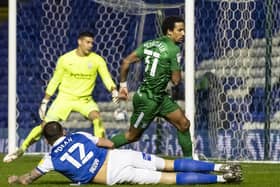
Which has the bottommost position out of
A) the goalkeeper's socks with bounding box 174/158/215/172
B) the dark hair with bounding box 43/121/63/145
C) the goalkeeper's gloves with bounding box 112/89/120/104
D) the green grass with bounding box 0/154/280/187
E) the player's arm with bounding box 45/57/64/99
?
the green grass with bounding box 0/154/280/187

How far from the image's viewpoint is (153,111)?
11.3 metres

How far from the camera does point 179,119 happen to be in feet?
37.1

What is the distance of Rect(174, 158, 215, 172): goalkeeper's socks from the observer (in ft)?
30.5

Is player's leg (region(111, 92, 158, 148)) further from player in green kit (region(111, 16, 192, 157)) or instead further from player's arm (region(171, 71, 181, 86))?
player's arm (region(171, 71, 181, 86))

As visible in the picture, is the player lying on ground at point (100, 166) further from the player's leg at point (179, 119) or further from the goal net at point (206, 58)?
the goal net at point (206, 58)

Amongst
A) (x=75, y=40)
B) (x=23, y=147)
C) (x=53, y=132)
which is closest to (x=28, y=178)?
(x=53, y=132)

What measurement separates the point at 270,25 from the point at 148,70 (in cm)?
481

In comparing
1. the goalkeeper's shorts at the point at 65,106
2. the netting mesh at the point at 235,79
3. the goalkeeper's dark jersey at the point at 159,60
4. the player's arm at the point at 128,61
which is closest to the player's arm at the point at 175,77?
the goalkeeper's dark jersey at the point at 159,60

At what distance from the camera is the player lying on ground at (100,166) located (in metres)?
9.04

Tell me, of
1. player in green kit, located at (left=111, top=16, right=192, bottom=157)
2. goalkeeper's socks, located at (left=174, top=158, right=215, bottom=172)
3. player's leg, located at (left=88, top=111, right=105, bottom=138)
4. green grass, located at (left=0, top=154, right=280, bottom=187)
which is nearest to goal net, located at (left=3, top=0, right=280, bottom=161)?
player's leg, located at (left=88, top=111, right=105, bottom=138)

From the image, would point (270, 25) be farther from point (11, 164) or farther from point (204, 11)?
point (11, 164)

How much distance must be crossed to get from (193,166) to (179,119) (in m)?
1.98

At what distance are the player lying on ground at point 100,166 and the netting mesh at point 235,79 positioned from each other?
19.0ft

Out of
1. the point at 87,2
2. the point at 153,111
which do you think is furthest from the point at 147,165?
the point at 87,2
